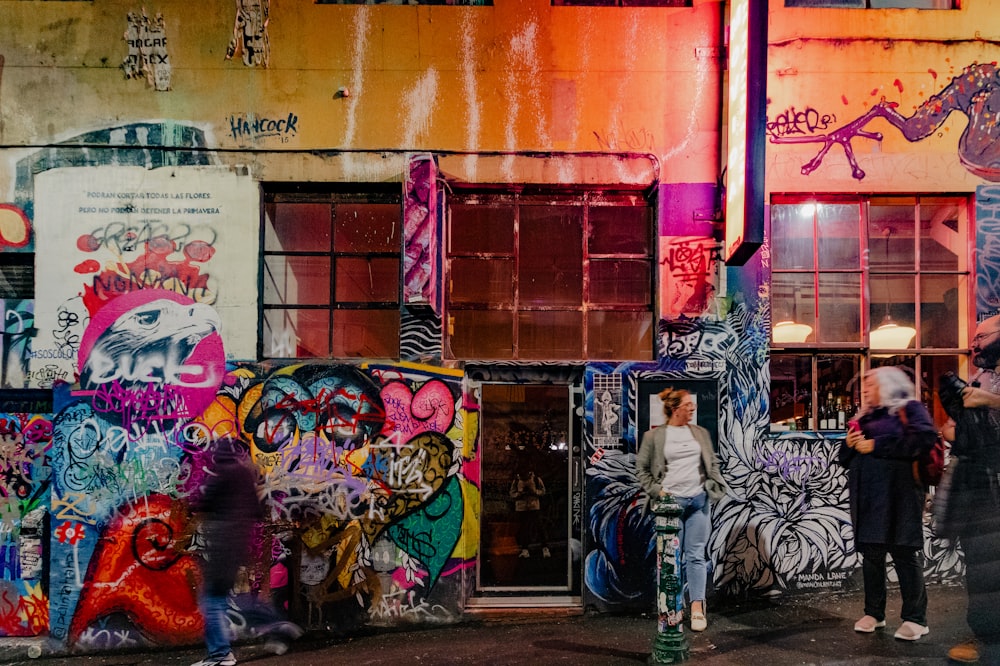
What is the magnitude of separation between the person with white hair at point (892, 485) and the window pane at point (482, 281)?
3.35m

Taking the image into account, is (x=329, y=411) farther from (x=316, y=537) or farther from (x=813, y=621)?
(x=813, y=621)

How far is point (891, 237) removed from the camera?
7207 mm

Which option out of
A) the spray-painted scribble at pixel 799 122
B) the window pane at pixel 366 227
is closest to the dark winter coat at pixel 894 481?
the spray-painted scribble at pixel 799 122

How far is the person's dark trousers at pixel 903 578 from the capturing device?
17.9ft

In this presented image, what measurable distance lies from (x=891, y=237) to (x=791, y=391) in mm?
1850

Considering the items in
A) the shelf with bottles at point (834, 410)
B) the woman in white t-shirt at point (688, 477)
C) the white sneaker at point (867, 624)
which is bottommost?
the white sneaker at point (867, 624)

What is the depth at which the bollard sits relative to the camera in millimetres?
5246

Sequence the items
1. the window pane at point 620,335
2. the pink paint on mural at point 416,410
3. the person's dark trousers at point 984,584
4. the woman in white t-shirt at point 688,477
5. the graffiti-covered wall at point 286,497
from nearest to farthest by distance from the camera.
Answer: the person's dark trousers at point 984,584
the woman in white t-shirt at point 688,477
the graffiti-covered wall at point 286,497
the pink paint on mural at point 416,410
the window pane at point 620,335

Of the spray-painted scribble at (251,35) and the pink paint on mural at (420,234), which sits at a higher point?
the spray-painted scribble at (251,35)

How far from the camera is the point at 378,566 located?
666cm

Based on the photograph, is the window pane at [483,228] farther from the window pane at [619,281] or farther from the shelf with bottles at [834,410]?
the shelf with bottles at [834,410]

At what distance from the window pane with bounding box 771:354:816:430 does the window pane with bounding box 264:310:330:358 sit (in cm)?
441

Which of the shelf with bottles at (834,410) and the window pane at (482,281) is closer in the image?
the shelf with bottles at (834,410)

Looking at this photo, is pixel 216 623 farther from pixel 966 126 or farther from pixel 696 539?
pixel 966 126
